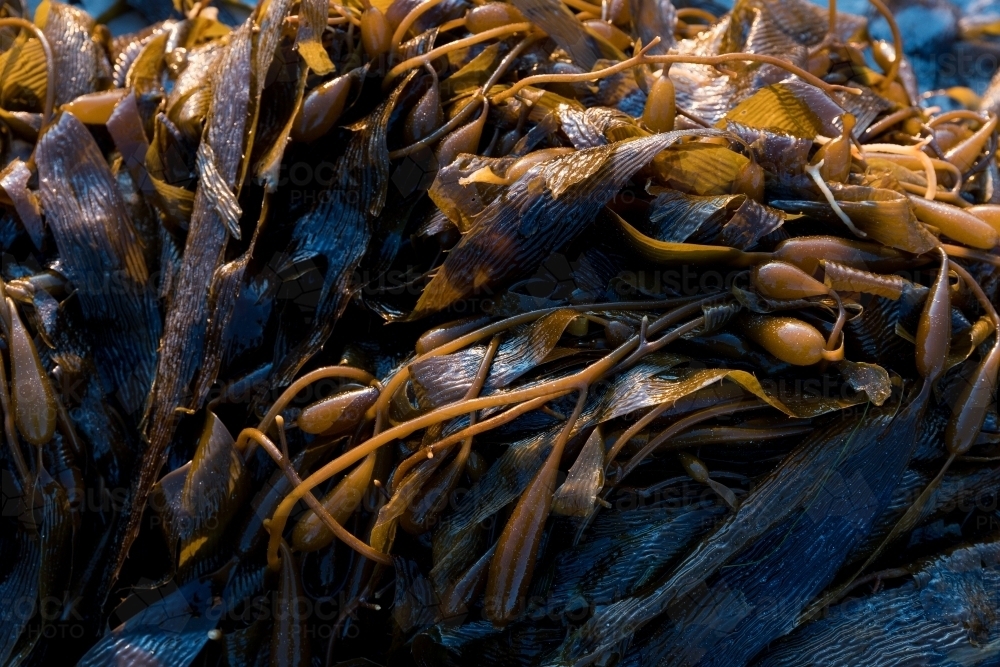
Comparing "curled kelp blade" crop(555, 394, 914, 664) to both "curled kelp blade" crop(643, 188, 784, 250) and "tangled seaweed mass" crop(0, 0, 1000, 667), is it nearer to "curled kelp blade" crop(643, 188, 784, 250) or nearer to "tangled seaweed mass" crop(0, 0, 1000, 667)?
"tangled seaweed mass" crop(0, 0, 1000, 667)

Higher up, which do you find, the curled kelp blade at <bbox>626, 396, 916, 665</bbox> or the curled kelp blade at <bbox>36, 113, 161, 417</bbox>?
the curled kelp blade at <bbox>36, 113, 161, 417</bbox>

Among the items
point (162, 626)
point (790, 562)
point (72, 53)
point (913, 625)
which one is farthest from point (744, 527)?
point (72, 53)

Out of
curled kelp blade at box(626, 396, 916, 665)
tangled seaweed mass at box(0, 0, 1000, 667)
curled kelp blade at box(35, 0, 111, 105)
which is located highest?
curled kelp blade at box(35, 0, 111, 105)

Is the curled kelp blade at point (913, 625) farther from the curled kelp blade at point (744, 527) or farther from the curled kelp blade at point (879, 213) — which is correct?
the curled kelp blade at point (879, 213)

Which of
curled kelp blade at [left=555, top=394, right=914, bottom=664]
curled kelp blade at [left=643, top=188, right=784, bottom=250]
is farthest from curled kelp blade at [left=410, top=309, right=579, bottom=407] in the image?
curled kelp blade at [left=555, top=394, right=914, bottom=664]

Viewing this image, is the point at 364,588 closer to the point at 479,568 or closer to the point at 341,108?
the point at 479,568

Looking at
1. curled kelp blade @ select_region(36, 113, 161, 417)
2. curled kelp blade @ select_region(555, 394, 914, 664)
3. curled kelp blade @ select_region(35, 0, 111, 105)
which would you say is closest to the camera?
curled kelp blade @ select_region(555, 394, 914, 664)

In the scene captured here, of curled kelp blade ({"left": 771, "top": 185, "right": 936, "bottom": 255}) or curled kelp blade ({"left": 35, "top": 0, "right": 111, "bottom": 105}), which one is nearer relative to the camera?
curled kelp blade ({"left": 771, "top": 185, "right": 936, "bottom": 255})

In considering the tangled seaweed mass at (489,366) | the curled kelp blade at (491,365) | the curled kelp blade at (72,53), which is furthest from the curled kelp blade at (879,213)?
the curled kelp blade at (72,53)

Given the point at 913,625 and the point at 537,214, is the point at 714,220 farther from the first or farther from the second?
the point at 913,625

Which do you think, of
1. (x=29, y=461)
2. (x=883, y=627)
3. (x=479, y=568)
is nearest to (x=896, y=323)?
(x=883, y=627)
